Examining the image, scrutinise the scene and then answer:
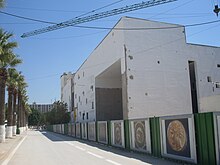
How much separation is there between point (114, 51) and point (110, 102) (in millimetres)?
12361

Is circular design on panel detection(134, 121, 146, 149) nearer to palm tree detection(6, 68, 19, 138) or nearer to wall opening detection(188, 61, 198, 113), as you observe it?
wall opening detection(188, 61, 198, 113)

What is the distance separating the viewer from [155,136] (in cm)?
1412

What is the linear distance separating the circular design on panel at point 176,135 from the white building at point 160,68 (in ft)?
56.1

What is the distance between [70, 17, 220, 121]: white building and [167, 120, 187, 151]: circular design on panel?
17.1m

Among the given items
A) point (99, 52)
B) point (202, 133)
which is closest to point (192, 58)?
point (99, 52)

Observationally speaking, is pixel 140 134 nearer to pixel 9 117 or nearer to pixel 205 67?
pixel 205 67

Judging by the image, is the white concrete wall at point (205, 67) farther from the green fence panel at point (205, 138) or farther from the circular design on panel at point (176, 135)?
the green fence panel at point (205, 138)

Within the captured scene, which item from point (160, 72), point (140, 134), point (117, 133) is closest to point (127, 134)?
point (140, 134)

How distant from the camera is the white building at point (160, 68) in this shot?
31.7 metres

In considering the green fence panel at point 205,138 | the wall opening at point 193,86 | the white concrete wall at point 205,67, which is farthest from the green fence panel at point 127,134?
the wall opening at point 193,86

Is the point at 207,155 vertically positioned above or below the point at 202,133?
below

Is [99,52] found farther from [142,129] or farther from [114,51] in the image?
[142,129]

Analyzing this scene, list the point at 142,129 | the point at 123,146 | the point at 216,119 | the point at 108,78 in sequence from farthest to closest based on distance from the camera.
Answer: the point at 108,78 < the point at 123,146 < the point at 142,129 < the point at 216,119

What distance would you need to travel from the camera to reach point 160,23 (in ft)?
116
